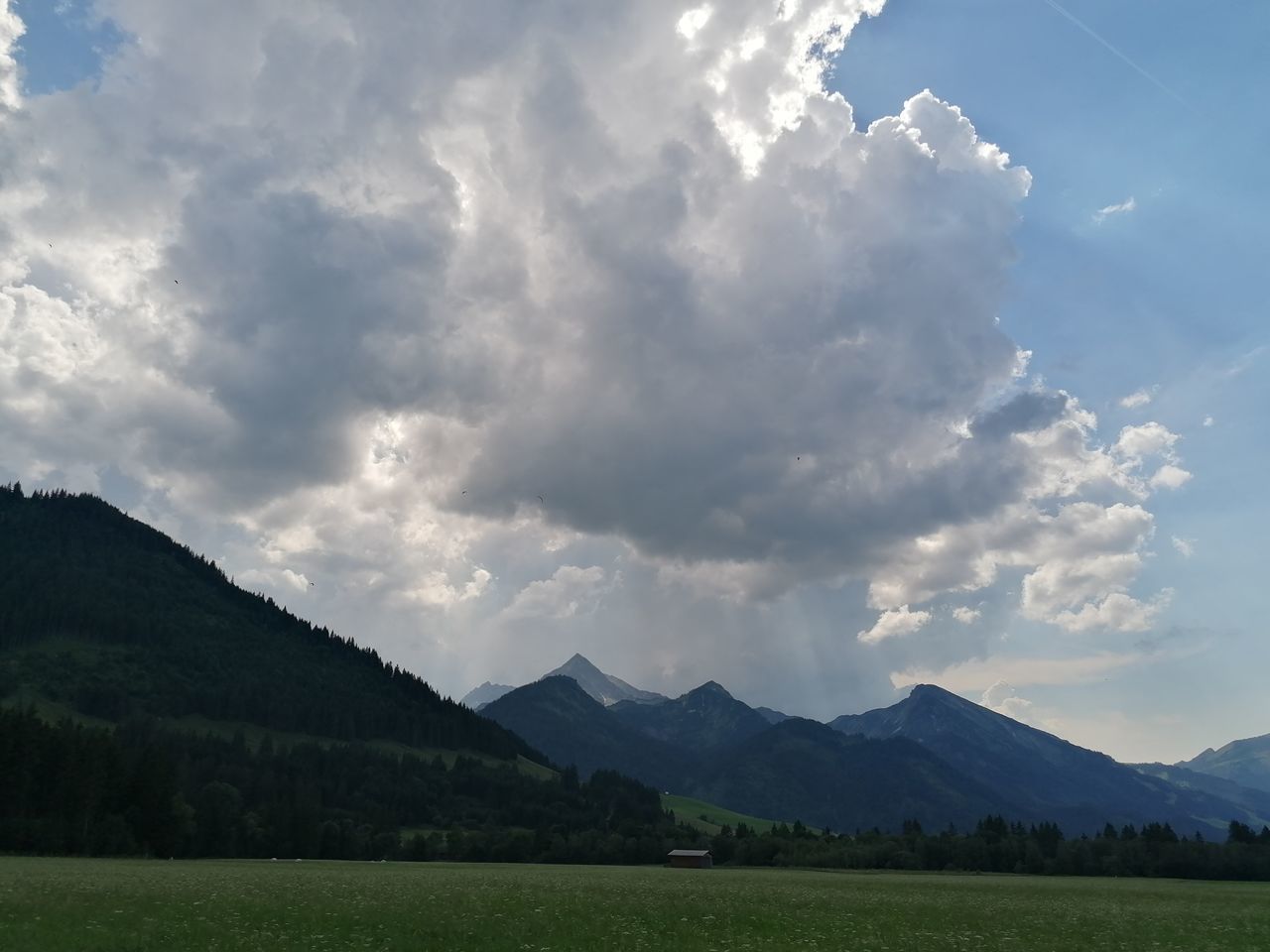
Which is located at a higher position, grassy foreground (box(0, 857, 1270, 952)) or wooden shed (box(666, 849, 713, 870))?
grassy foreground (box(0, 857, 1270, 952))

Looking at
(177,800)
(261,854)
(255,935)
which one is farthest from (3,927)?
(261,854)

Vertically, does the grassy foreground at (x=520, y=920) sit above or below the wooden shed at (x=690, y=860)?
above

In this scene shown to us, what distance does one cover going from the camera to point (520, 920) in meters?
41.6

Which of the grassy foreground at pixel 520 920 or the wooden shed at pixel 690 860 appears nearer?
the grassy foreground at pixel 520 920

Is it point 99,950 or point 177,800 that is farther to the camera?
point 177,800

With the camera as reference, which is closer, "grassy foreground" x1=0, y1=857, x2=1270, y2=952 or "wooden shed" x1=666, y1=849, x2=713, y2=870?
"grassy foreground" x1=0, y1=857, x2=1270, y2=952

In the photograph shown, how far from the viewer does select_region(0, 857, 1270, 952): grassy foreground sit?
34.1 m

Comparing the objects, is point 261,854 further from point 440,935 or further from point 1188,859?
point 1188,859

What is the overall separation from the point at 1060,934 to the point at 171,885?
51.6 meters

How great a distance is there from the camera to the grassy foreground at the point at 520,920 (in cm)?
3409

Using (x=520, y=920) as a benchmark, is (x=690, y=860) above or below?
below

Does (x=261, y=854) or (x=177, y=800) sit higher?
(x=177, y=800)

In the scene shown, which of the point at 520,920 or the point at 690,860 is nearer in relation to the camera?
the point at 520,920

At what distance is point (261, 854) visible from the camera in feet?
572
